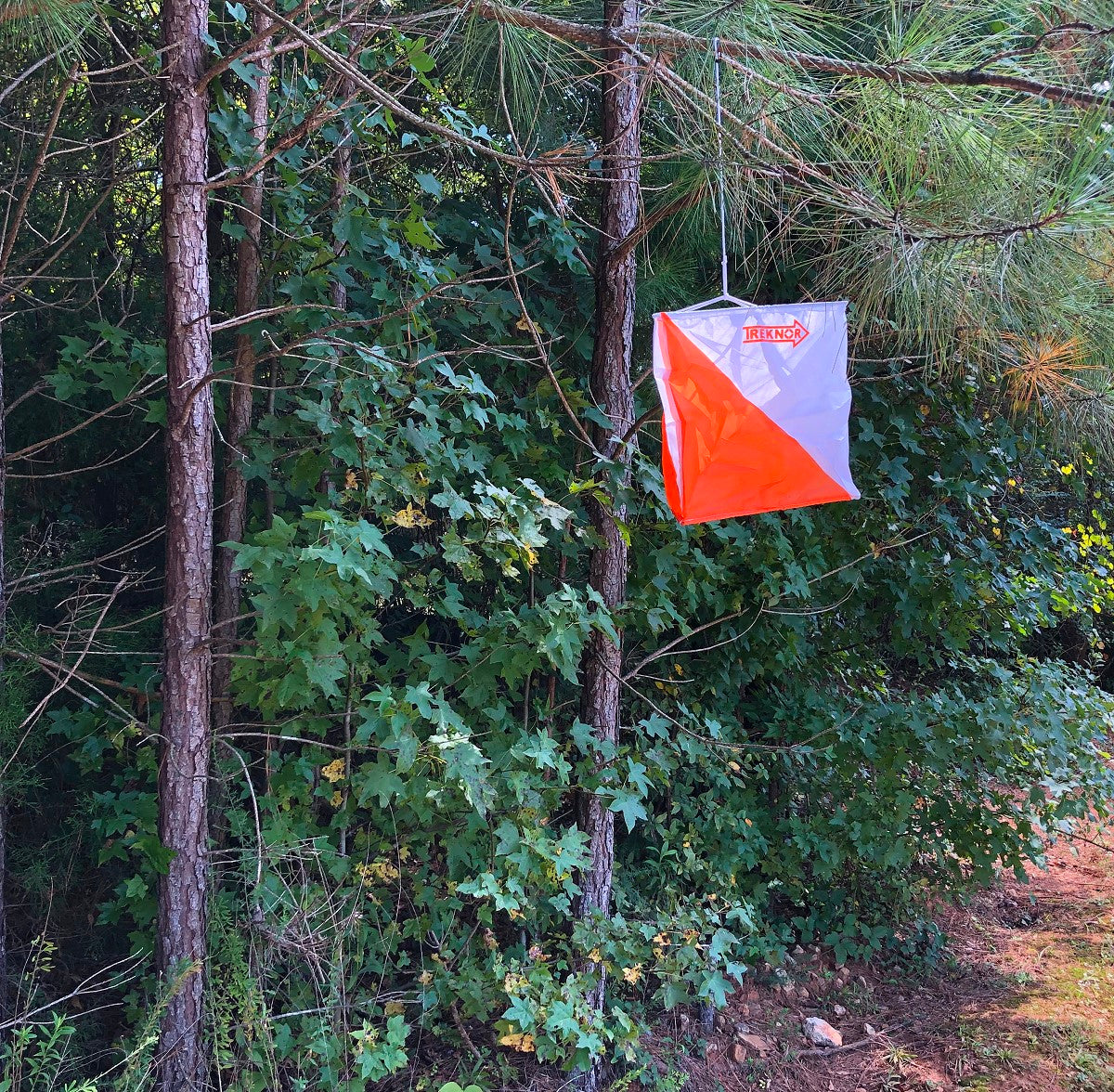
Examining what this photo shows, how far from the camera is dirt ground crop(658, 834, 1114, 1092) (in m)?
3.25

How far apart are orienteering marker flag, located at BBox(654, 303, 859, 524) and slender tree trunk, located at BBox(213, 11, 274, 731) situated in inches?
55.0

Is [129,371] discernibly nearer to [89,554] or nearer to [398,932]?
[89,554]

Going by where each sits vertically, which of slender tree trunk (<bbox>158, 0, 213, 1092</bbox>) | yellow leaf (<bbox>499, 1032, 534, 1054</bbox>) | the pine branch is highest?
the pine branch

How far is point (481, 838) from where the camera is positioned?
113 inches

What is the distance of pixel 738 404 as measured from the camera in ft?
7.12

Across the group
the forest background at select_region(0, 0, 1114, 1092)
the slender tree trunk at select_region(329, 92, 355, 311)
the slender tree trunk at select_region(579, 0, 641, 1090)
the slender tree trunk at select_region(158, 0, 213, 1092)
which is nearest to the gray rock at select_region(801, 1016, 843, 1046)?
the forest background at select_region(0, 0, 1114, 1092)

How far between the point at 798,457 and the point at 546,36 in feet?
5.67

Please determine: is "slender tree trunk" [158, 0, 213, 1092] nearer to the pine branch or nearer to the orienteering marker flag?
the pine branch

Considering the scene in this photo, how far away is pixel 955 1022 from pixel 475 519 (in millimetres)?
2889

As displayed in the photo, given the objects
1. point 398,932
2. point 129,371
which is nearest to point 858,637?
point 398,932

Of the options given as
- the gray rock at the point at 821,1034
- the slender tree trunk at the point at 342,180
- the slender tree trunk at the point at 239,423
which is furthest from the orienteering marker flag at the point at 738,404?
Answer: the gray rock at the point at 821,1034

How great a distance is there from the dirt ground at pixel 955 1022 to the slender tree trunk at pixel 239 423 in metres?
2.04

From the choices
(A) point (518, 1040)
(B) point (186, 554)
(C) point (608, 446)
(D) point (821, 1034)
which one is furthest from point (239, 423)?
(D) point (821, 1034)

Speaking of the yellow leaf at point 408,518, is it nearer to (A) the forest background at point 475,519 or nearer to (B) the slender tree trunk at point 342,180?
(A) the forest background at point 475,519
